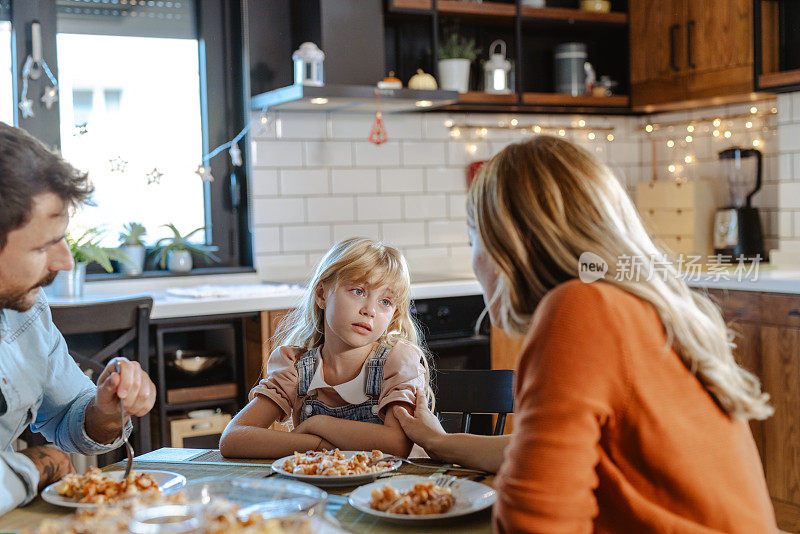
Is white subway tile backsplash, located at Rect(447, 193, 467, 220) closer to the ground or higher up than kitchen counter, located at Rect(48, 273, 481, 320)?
higher up

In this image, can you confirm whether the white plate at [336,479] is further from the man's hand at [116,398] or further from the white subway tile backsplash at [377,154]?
the white subway tile backsplash at [377,154]

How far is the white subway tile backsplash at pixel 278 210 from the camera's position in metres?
3.82

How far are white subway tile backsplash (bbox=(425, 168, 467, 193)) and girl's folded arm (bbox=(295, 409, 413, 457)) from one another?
2506mm

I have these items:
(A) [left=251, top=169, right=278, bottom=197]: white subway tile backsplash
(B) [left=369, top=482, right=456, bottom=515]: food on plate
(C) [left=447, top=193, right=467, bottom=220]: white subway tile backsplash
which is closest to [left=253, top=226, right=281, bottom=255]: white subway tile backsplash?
(A) [left=251, top=169, right=278, bottom=197]: white subway tile backsplash

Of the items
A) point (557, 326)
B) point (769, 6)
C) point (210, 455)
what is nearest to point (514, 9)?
point (769, 6)

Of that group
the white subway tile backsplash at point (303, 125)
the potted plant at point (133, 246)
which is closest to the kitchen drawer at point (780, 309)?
the white subway tile backsplash at point (303, 125)

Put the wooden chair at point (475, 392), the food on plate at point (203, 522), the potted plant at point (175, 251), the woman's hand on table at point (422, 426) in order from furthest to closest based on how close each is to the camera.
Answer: the potted plant at point (175, 251) → the wooden chair at point (475, 392) → the woman's hand on table at point (422, 426) → the food on plate at point (203, 522)

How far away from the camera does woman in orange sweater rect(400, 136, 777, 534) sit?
103 centimetres

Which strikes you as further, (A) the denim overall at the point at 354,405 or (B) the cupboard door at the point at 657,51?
(B) the cupboard door at the point at 657,51

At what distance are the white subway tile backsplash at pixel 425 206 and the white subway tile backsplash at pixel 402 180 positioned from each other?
4 cm

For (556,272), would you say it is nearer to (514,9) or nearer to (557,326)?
(557,326)

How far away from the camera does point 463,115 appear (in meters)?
4.21

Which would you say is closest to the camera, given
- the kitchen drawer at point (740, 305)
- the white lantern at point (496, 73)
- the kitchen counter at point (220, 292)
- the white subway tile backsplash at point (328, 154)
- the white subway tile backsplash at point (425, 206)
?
the kitchen counter at point (220, 292)

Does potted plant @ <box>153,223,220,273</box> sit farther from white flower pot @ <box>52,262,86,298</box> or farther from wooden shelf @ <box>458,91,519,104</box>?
wooden shelf @ <box>458,91,519,104</box>
